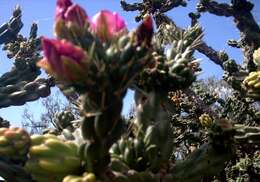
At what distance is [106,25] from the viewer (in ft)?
6.51

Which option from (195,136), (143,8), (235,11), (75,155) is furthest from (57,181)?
(143,8)

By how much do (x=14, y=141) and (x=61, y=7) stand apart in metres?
0.83

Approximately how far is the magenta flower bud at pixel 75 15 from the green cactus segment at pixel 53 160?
2.02 ft

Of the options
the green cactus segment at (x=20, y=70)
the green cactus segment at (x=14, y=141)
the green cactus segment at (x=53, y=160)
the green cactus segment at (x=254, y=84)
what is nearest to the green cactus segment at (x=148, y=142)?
the green cactus segment at (x=53, y=160)

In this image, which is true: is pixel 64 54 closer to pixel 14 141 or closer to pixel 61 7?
pixel 61 7

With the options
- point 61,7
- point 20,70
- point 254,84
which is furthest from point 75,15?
point 20,70

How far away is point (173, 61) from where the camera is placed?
2.53m

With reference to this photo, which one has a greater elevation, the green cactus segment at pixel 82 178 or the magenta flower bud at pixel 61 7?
the magenta flower bud at pixel 61 7

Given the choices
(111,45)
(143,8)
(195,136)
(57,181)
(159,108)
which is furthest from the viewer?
(143,8)

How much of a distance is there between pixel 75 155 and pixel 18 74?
149 inches

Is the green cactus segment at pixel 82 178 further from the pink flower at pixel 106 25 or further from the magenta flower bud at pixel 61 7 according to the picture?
the magenta flower bud at pixel 61 7

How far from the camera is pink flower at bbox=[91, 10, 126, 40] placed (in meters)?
1.98

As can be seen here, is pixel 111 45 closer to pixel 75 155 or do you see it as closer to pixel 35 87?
pixel 75 155

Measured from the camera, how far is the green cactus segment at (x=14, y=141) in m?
2.35
